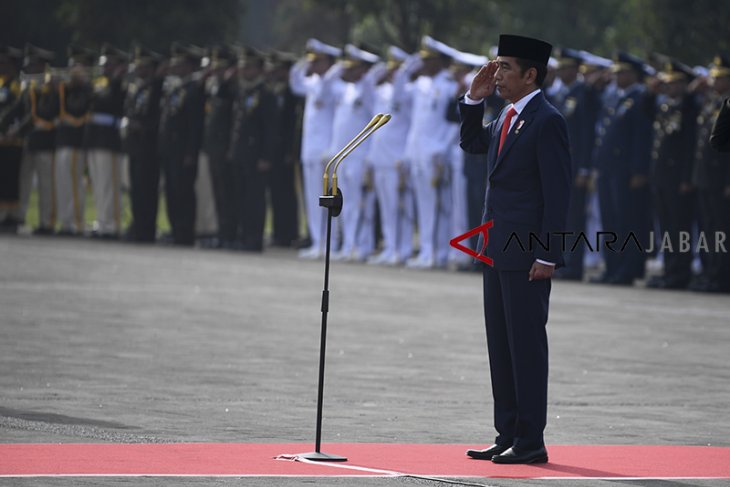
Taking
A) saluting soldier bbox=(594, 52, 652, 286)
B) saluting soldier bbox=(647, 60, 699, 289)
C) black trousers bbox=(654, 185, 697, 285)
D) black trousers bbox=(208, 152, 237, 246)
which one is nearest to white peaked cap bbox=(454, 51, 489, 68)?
saluting soldier bbox=(594, 52, 652, 286)

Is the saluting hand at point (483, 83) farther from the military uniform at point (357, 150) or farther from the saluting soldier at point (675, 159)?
the military uniform at point (357, 150)

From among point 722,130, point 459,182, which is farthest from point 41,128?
point 722,130

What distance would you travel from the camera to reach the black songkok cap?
8648mm

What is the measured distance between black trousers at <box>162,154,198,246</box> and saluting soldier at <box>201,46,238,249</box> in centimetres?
33

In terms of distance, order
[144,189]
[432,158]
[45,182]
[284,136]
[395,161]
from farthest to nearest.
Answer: [45,182], [144,189], [284,136], [395,161], [432,158]

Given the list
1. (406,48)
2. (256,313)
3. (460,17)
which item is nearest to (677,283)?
(256,313)

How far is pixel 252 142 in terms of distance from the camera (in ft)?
82.5

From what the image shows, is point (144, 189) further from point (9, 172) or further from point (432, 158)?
point (432, 158)

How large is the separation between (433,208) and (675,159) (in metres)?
3.79

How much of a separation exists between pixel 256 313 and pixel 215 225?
10694 mm

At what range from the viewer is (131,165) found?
2698cm

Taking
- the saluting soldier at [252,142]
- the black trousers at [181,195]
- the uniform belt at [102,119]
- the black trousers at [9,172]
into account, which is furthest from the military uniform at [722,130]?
the black trousers at [9,172]

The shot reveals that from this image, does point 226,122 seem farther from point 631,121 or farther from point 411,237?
point 631,121

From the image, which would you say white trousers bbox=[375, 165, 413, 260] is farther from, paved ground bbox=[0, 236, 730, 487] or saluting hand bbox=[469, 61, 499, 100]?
saluting hand bbox=[469, 61, 499, 100]
